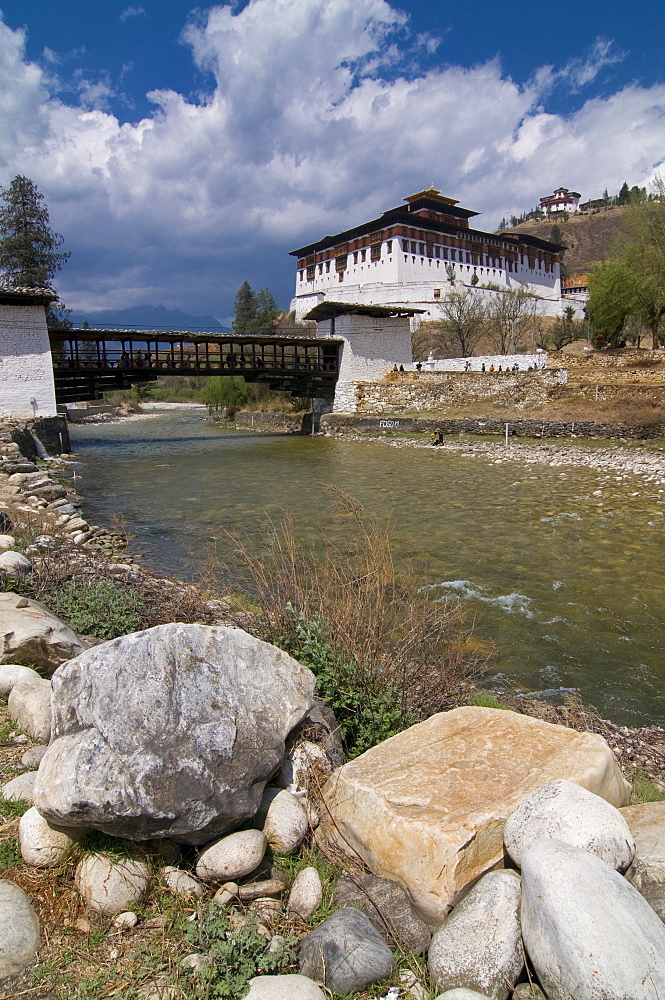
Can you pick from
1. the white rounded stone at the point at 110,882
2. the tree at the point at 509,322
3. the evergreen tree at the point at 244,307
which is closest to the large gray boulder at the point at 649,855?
the white rounded stone at the point at 110,882

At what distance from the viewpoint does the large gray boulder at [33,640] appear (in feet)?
13.1

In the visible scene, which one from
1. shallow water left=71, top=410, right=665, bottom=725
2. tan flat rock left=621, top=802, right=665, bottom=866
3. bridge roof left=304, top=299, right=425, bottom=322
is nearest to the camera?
tan flat rock left=621, top=802, right=665, bottom=866

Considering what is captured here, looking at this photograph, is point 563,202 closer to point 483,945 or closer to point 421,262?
point 421,262

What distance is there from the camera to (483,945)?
226 centimetres

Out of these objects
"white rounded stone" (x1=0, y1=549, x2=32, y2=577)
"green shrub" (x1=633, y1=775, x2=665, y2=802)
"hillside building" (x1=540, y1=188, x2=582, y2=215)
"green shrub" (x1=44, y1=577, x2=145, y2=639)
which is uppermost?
"hillside building" (x1=540, y1=188, x2=582, y2=215)

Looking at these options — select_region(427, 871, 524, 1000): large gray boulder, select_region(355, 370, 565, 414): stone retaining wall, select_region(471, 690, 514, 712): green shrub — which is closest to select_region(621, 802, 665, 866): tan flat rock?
select_region(427, 871, 524, 1000): large gray boulder

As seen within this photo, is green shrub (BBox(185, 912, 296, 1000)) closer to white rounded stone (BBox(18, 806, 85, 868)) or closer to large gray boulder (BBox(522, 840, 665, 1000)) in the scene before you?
white rounded stone (BBox(18, 806, 85, 868))

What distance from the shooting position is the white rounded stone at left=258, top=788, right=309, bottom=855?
9.36ft

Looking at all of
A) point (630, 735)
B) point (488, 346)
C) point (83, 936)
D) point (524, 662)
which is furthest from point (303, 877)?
point (488, 346)

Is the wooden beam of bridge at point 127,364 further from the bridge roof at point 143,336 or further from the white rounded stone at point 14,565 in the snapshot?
the white rounded stone at point 14,565

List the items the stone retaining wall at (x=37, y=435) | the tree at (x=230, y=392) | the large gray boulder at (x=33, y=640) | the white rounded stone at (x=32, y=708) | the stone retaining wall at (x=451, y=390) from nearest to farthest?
the white rounded stone at (x=32, y=708) < the large gray boulder at (x=33, y=640) < the stone retaining wall at (x=37, y=435) < the stone retaining wall at (x=451, y=390) < the tree at (x=230, y=392)

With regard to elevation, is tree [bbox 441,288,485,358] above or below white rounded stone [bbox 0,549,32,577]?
above

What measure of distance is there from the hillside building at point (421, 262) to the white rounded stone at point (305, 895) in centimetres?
5481

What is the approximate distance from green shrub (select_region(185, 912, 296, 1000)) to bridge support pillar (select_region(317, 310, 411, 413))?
114ft
